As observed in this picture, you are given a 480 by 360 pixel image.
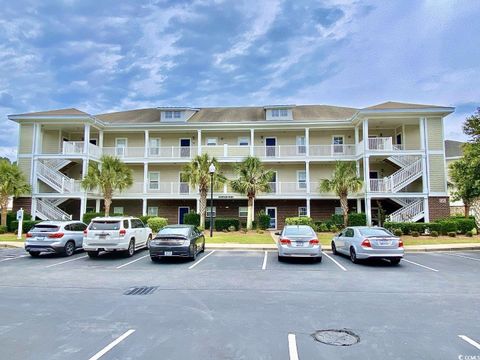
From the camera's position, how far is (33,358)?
448cm

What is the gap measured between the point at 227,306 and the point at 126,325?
209cm

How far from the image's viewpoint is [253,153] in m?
28.1

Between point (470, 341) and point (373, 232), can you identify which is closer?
point (470, 341)

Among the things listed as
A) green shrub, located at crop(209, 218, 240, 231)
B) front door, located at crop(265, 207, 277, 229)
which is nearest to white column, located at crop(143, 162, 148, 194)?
green shrub, located at crop(209, 218, 240, 231)

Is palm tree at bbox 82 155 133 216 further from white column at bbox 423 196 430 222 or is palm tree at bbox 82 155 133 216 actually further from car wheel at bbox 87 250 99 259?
white column at bbox 423 196 430 222

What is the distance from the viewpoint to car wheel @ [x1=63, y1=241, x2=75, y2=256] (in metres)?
14.4

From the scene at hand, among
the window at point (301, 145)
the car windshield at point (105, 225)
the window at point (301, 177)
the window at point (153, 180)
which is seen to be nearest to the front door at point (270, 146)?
the window at point (301, 145)

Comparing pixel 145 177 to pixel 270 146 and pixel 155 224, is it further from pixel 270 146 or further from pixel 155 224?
pixel 270 146

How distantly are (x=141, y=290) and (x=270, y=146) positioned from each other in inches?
833

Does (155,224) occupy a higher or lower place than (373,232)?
lower

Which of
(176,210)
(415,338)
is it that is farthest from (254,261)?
(176,210)

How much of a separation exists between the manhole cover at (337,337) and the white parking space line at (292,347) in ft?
1.17

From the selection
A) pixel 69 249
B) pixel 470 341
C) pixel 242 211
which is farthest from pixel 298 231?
pixel 242 211

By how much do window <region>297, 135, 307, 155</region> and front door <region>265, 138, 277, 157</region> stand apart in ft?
6.86
